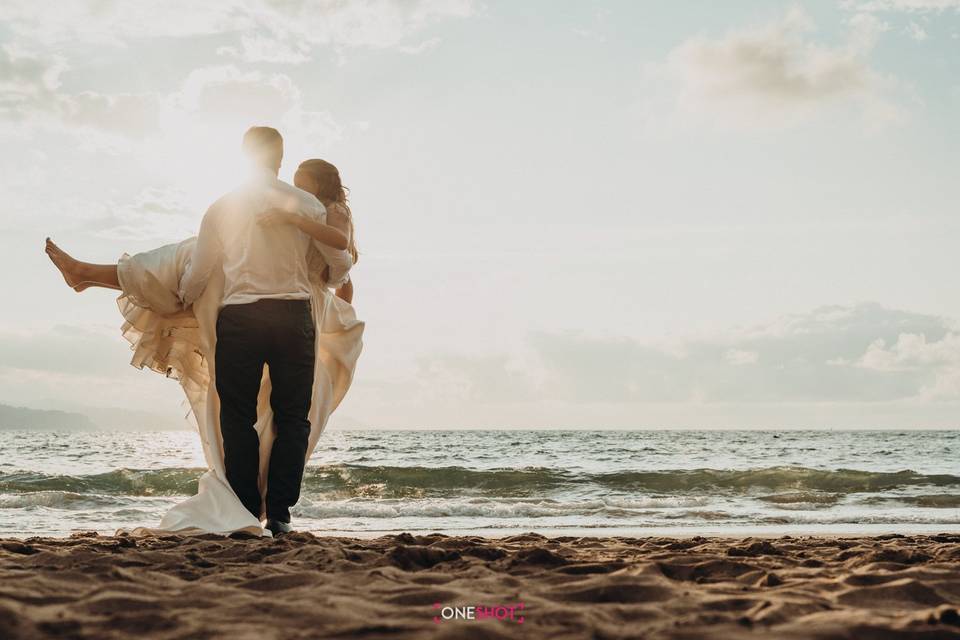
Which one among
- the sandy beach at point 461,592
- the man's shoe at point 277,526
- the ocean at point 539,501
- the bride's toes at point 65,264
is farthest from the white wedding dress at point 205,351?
the ocean at point 539,501

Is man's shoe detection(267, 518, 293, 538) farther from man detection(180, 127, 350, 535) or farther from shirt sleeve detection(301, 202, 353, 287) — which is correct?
shirt sleeve detection(301, 202, 353, 287)

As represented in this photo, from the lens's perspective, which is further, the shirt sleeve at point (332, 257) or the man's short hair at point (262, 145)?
the man's short hair at point (262, 145)

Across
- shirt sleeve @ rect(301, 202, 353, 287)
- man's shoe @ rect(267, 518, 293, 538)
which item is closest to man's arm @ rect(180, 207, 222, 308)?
shirt sleeve @ rect(301, 202, 353, 287)

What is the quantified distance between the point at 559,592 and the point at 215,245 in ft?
9.01

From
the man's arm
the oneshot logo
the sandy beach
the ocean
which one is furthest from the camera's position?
the ocean

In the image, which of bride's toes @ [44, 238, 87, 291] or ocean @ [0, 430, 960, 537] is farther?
ocean @ [0, 430, 960, 537]

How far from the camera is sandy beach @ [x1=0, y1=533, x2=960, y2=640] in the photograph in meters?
1.87

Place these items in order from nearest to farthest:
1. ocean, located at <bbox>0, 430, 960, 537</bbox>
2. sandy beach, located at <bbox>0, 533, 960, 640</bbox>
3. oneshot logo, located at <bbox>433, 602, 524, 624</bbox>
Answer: sandy beach, located at <bbox>0, 533, 960, 640</bbox>
oneshot logo, located at <bbox>433, 602, 524, 624</bbox>
ocean, located at <bbox>0, 430, 960, 537</bbox>

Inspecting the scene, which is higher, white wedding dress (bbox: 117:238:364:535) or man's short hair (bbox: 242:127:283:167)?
man's short hair (bbox: 242:127:283:167)

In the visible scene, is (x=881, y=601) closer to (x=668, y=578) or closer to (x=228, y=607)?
(x=668, y=578)

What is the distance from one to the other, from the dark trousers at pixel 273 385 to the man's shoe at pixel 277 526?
24mm

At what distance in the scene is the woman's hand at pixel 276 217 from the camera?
4160 mm

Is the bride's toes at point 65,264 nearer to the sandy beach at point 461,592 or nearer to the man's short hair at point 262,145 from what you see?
the man's short hair at point 262,145

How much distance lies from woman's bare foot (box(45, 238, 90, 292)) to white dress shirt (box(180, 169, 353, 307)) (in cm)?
54
